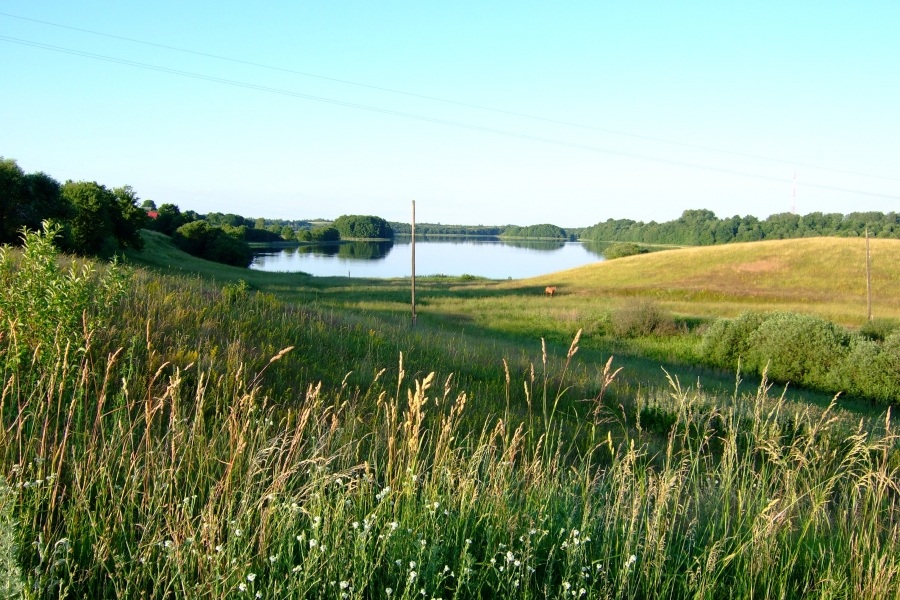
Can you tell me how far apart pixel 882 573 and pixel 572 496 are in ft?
5.09

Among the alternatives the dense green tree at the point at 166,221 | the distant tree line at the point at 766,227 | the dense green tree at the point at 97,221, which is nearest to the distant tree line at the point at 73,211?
the dense green tree at the point at 97,221

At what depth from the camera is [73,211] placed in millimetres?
34469

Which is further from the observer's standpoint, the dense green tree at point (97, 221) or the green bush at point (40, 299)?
the dense green tree at point (97, 221)

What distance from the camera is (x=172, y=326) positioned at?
6992 mm

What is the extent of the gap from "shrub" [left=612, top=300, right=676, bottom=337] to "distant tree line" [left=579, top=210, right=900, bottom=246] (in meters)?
63.8

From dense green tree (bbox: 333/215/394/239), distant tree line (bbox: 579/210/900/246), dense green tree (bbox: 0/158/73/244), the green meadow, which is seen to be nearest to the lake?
distant tree line (bbox: 579/210/900/246)

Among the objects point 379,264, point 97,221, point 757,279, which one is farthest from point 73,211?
point 379,264

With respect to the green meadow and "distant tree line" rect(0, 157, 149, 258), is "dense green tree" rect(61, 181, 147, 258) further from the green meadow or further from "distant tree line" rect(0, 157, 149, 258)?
the green meadow

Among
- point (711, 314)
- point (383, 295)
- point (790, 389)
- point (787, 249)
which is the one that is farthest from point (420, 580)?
point (787, 249)

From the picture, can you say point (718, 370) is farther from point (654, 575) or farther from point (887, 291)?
point (887, 291)

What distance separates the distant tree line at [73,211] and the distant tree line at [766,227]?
86168 millimetres

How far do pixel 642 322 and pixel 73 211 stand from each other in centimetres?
3267

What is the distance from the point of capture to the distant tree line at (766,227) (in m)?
99.1

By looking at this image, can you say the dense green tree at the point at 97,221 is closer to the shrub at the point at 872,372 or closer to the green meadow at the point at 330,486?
the green meadow at the point at 330,486
